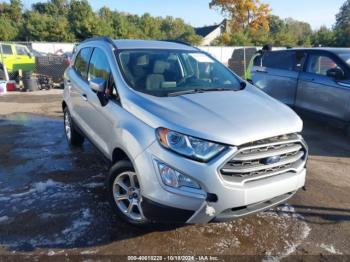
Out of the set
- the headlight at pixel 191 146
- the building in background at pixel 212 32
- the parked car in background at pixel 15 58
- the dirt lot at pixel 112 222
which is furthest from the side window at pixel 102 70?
the building in background at pixel 212 32

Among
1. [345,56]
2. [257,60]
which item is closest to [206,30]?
[257,60]

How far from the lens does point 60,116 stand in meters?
8.86

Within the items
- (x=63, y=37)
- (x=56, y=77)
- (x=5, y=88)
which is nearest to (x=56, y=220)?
(x=5, y=88)

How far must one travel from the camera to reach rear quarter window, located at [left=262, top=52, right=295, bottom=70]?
25.5 ft

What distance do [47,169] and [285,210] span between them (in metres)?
3.38

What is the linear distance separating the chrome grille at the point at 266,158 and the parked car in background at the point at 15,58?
1402cm

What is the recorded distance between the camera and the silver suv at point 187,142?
274 cm

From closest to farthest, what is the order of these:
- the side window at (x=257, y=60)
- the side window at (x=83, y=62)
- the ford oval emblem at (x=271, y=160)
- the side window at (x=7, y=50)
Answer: the ford oval emblem at (x=271, y=160), the side window at (x=83, y=62), the side window at (x=257, y=60), the side window at (x=7, y=50)

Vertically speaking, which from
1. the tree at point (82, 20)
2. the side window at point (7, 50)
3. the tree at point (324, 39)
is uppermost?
the tree at point (82, 20)

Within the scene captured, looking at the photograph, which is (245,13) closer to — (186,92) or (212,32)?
(212,32)

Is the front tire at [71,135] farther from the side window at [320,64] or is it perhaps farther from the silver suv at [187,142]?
the side window at [320,64]

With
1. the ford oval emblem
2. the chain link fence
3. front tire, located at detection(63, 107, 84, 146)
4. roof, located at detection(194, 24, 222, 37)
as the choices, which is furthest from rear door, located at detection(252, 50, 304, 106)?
roof, located at detection(194, 24, 222, 37)

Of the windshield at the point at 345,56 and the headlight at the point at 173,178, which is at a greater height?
the windshield at the point at 345,56

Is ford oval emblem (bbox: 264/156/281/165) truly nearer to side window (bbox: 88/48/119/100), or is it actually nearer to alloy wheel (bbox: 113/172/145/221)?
alloy wheel (bbox: 113/172/145/221)
